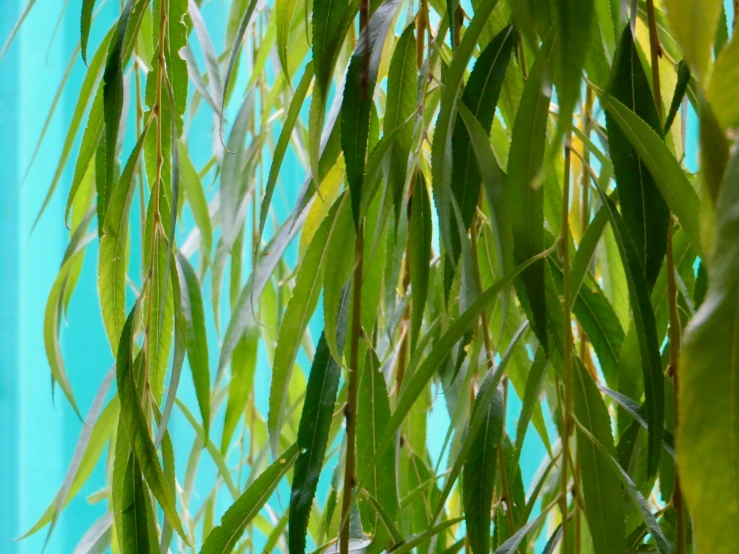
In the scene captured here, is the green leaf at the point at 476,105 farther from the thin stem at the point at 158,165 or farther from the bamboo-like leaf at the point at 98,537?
the bamboo-like leaf at the point at 98,537

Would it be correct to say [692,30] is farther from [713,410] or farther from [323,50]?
[323,50]

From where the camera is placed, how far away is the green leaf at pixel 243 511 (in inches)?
12.7

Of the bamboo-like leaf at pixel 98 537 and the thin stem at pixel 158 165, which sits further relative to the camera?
the bamboo-like leaf at pixel 98 537

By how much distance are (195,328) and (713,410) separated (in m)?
0.35

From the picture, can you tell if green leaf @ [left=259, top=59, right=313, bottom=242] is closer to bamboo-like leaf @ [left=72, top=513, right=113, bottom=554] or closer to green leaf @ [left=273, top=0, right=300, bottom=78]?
green leaf @ [left=273, top=0, right=300, bottom=78]

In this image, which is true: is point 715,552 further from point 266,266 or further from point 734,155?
point 266,266

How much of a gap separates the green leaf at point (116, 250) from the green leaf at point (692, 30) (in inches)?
11.1

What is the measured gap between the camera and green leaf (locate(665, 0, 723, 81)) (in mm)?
94

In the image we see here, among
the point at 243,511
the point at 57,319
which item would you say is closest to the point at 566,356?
the point at 243,511

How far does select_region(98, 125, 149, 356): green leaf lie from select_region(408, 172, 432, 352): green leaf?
106 mm

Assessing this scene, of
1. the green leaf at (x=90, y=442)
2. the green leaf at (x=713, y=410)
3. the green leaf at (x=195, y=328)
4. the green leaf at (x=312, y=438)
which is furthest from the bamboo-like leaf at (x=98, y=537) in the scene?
the green leaf at (x=713, y=410)

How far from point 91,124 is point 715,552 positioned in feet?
1.17

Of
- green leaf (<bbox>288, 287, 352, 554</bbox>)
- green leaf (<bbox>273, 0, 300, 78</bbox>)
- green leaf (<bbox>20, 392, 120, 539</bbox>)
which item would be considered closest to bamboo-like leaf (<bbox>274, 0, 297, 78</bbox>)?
green leaf (<bbox>273, 0, 300, 78</bbox>)

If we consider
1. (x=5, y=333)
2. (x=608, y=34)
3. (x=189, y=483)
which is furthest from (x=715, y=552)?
(x=5, y=333)
